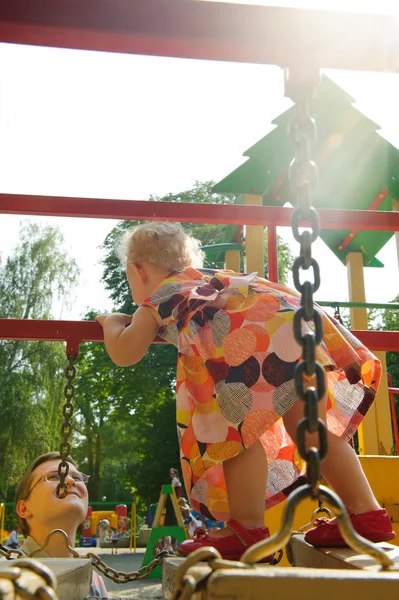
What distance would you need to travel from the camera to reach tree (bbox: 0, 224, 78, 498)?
14.6 m

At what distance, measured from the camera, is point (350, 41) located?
86cm

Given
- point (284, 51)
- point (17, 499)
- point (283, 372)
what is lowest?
point (17, 499)

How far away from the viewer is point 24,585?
0.56m

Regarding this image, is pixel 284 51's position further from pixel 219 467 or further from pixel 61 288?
pixel 61 288

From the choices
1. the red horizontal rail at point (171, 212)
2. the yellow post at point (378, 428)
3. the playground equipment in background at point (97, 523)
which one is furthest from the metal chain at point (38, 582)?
the playground equipment in background at point (97, 523)

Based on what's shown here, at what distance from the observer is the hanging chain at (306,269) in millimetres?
625

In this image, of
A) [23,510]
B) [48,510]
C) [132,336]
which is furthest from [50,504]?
[132,336]

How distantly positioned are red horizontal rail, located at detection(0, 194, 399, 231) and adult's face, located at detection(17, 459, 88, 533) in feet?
3.42

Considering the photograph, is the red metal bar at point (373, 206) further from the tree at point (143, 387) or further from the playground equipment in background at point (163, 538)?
the tree at point (143, 387)

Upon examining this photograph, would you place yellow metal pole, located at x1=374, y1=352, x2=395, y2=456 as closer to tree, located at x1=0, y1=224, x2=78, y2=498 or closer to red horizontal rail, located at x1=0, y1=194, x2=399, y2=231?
red horizontal rail, located at x1=0, y1=194, x2=399, y2=231

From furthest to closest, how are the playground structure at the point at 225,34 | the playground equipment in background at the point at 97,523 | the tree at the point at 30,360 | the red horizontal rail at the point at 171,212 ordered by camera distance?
the playground equipment in background at the point at 97,523
the tree at the point at 30,360
the red horizontal rail at the point at 171,212
the playground structure at the point at 225,34

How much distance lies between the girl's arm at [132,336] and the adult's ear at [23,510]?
1.02m

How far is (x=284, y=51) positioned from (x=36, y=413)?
48.8ft

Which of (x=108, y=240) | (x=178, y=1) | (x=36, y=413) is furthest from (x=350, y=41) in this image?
(x=108, y=240)
